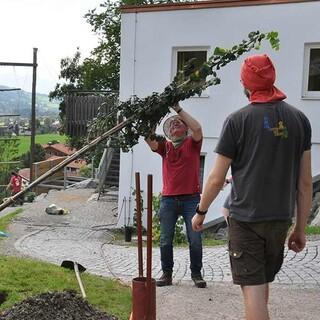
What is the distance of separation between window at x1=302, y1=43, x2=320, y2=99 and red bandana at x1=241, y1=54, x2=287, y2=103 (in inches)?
358

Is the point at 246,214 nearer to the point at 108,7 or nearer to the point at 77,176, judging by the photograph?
the point at 77,176

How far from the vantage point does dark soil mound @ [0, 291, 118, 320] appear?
Answer: 4.14m

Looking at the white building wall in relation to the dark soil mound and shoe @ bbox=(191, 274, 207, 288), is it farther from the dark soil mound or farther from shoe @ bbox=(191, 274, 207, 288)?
the dark soil mound

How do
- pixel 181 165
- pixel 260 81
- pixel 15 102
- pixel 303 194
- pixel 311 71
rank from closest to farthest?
pixel 260 81 → pixel 303 194 → pixel 181 165 → pixel 311 71 → pixel 15 102

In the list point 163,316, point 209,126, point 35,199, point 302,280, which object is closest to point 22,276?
point 163,316

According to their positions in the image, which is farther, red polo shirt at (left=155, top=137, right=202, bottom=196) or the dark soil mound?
red polo shirt at (left=155, top=137, right=202, bottom=196)

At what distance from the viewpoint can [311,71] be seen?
1204 cm

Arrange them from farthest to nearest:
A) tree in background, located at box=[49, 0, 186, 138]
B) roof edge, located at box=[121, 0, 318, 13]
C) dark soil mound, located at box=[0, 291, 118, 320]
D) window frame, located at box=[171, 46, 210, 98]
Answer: tree in background, located at box=[49, 0, 186, 138]
window frame, located at box=[171, 46, 210, 98]
roof edge, located at box=[121, 0, 318, 13]
dark soil mound, located at box=[0, 291, 118, 320]

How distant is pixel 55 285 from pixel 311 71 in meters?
8.55

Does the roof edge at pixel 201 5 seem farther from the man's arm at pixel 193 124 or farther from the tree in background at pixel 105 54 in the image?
the tree in background at pixel 105 54

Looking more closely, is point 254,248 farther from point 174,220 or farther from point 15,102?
point 15,102

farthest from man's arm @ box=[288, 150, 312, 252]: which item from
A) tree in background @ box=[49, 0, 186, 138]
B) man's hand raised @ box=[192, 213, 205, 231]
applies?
tree in background @ box=[49, 0, 186, 138]

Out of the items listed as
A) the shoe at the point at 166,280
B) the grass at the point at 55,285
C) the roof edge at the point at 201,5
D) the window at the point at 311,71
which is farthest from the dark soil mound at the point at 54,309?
the roof edge at the point at 201,5

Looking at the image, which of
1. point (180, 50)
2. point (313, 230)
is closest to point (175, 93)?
point (313, 230)
